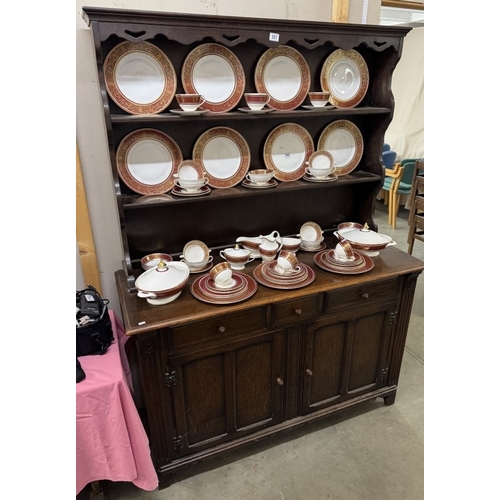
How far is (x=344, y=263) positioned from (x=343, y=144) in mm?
666

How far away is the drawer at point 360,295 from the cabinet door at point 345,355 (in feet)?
0.16

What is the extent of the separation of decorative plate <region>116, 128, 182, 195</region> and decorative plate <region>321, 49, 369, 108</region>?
31.1 inches

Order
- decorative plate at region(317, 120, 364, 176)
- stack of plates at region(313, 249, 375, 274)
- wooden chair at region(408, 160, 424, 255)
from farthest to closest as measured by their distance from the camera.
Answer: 1. wooden chair at region(408, 160, 424, 255)
2. decorative plate at region(317, 120, 364, 176)
3. stack of plates at region(313, 249, 375, 274)

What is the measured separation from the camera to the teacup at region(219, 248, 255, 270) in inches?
63.6

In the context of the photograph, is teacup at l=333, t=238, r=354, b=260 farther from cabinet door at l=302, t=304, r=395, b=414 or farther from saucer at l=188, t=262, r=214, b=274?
saucer at l=188, t=262, r=214, b=274

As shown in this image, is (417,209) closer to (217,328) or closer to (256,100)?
(256,100)

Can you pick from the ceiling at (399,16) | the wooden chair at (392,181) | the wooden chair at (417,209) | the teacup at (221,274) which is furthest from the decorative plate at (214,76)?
the ceiling at (399,16)

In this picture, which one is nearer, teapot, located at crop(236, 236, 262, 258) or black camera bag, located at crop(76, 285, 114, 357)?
black camera bag, located at crop(76, 285, 114, 357)

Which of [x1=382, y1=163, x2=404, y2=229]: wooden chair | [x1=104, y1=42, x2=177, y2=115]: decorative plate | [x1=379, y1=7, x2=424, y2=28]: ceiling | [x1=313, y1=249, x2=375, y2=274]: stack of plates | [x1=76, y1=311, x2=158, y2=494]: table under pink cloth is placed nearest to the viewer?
[x1=76, y1=311, x2=158, y2=494]: table under pink cloth

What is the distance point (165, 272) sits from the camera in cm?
141

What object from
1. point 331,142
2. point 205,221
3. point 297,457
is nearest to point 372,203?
point 331,142

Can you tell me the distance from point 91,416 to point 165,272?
1.83 feet

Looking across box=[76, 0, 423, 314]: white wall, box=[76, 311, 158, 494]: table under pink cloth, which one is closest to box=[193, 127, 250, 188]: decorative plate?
box=[76, 0, 423, 314]: white wall

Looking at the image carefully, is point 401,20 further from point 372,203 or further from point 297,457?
point 297,457
